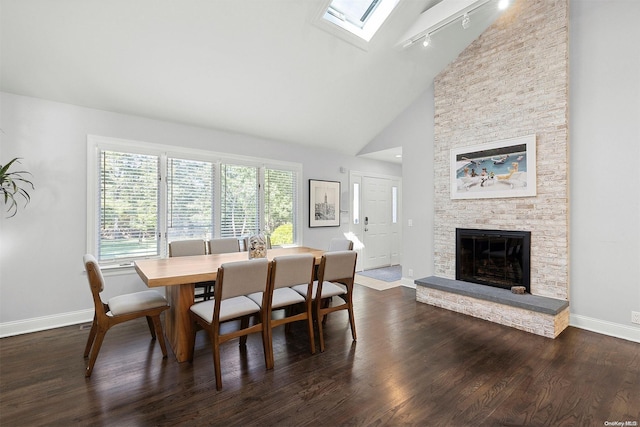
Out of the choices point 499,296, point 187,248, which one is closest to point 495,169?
point 499,296

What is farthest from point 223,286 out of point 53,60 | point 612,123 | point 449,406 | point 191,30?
point 612,123

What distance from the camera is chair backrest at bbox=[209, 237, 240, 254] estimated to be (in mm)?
3859

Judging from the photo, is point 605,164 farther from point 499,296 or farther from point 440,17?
point 440,17

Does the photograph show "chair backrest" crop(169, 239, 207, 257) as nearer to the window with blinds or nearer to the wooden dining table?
the window with blinds

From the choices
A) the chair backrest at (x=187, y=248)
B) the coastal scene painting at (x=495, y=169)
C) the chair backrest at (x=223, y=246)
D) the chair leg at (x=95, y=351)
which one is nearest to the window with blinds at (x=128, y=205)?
the chair backrest at (x=187, y=248)

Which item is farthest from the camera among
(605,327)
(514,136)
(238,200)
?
(238,200)

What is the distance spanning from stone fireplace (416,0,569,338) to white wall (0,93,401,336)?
14.4 feet

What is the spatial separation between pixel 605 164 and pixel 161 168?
531 centimetres

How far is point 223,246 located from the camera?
392 centimetres

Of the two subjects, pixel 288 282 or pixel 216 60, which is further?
pixel 216 60

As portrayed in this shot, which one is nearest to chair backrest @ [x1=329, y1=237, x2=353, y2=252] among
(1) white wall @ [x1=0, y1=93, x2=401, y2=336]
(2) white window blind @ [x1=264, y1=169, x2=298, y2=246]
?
(2) white window blind @ [x1=264, y1=169, x2=298, y2=246]

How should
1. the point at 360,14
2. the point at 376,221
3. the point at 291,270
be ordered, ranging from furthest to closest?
the point at 376,221, the point at 360,14, the point at 291,270

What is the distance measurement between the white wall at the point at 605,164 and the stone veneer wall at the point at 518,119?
15 centimetres

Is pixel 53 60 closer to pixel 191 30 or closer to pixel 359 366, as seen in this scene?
pixel 191 30
